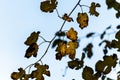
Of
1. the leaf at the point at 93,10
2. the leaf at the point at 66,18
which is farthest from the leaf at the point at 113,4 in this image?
the leaf at the point at 66,18

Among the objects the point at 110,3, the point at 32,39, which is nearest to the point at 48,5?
the point at 32,39

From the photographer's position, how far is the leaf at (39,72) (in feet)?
7.72

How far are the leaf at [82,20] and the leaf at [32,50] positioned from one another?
0.32 metres

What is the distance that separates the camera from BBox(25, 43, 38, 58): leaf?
2.33 metres

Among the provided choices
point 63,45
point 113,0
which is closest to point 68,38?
point 63,45

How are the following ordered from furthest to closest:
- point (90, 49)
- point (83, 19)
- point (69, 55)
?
point (90, 49) < point (83, 19) < point (69, 55)

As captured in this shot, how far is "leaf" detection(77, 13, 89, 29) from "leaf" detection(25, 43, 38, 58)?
325 mm

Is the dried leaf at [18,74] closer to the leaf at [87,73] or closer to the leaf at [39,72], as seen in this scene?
the leaf at [39,72]

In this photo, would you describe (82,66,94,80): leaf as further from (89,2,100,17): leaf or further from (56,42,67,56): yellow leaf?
(89,2,100,17): leaf

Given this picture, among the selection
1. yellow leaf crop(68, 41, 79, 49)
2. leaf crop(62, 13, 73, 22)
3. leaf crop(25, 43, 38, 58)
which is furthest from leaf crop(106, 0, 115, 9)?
leaf crop(25, 43, 38, 58)

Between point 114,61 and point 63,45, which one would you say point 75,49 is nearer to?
point 63,45

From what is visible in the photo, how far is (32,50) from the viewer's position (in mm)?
2348

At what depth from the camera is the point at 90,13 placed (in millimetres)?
2443

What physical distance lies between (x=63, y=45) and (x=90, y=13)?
310 mm
